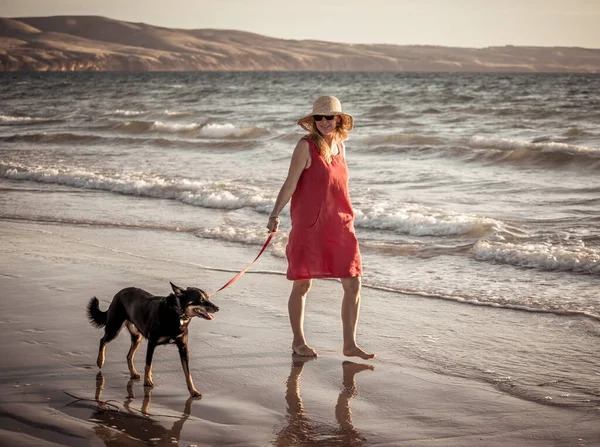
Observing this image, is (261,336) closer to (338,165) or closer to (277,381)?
(277,381)

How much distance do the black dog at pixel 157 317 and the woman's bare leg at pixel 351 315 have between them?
1.16m

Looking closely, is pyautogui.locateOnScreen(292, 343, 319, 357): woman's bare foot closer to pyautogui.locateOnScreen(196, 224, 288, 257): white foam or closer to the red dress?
the red dress

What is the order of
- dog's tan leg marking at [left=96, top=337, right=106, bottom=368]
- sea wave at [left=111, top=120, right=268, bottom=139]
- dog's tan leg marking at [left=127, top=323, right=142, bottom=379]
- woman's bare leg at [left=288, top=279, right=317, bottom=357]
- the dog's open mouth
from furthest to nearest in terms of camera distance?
sea wave at [left=111, top=120, right=268, bottom=139]
woman's bare leg at [left=288, top=279, right=317, bottom=357]
dog's tan leg marking at [left=96, top=337, right=106, bottom=368]
dog's tan leg marking at [left=127, top=323, right=142, bottom=379]
the dog's open mouth

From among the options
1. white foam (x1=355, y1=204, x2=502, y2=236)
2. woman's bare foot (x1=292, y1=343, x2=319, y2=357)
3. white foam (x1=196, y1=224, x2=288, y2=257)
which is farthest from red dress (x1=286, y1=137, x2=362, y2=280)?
white foam (x1=355, y1=204, x2=502, y2=236)

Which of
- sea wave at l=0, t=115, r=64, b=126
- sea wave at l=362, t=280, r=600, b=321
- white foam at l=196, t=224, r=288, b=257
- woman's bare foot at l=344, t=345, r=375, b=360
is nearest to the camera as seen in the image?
woman's bare foot at l=344, t=345, r=375, b=360

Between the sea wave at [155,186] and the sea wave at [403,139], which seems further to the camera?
the sea wave at [403,139]

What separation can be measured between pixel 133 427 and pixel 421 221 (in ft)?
21.7

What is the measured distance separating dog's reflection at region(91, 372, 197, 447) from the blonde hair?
1.84m

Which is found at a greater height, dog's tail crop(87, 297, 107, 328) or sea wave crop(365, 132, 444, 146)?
sea wave crop(365, 132, 444, 146)

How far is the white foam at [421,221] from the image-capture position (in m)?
9.68

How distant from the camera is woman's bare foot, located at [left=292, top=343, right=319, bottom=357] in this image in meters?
5.28

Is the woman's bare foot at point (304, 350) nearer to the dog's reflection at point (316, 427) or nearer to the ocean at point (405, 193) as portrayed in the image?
the dog's reflection at point (316, 427)

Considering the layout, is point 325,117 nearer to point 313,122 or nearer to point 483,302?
point 313,122

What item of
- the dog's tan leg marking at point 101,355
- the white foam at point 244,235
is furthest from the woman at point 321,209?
the white foam at point 244,235
